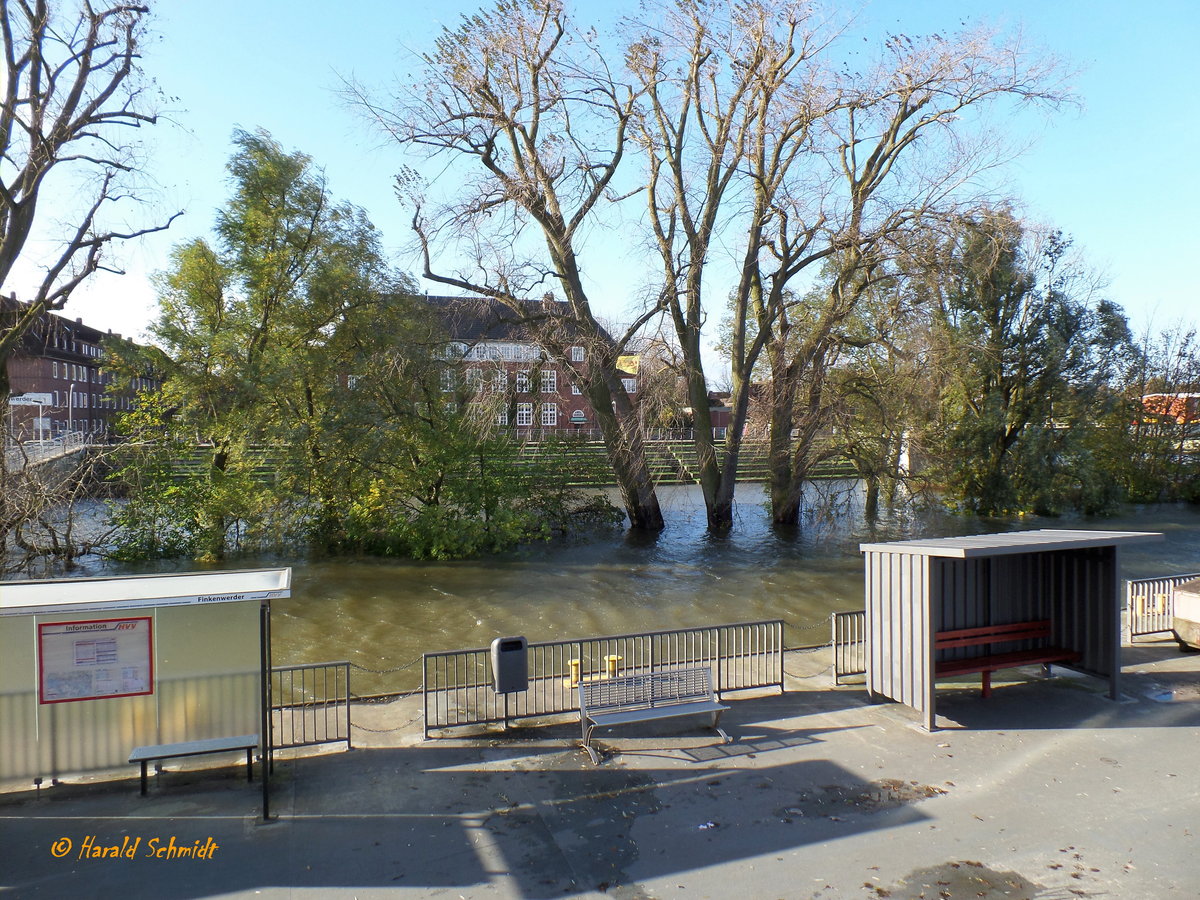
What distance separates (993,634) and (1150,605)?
18.2 feet

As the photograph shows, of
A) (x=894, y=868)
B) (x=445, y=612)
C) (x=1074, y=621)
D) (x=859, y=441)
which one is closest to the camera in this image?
(x=894, y=868)

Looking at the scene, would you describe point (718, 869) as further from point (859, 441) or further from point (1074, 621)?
point (859, 441)

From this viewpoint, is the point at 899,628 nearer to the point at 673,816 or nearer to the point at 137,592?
the point at 673,816

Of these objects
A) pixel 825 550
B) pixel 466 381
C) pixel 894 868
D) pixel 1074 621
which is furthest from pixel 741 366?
pixel 894 868

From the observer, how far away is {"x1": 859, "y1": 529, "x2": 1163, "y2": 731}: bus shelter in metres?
9.22

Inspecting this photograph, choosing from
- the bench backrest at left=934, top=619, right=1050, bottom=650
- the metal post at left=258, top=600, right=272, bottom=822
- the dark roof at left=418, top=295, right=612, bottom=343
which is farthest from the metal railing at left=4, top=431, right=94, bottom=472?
the bench backrest at left=934, top=619, right=1050, bottom=650

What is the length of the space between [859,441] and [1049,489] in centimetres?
1288

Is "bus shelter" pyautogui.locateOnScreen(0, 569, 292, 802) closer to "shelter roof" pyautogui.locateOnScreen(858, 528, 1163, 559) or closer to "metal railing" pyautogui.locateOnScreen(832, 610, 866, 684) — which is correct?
"shelter roof" pyautogui.locateOnScreen(858, 528, 1163, 559)

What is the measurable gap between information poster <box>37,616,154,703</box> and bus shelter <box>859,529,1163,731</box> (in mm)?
7912

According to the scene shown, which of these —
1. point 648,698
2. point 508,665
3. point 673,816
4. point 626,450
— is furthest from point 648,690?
point 626,450

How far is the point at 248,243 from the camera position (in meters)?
26.8

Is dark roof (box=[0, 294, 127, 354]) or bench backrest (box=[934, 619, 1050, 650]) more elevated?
dark roof (box=[0, 294, 127, 354])

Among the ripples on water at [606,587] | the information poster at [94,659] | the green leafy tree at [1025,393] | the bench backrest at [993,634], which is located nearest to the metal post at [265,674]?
the information poster at [94,659]

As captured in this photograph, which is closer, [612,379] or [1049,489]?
[612,379]
